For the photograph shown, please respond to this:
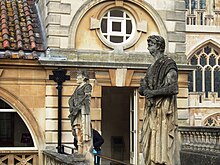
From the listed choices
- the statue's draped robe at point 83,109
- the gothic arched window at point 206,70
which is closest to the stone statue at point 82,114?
the statue's draped robe at point 83,109

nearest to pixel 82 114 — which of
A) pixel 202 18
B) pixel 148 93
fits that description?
pixel 148 93

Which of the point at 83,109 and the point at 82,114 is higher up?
the point at 83,109

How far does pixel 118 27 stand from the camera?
46.2 ft

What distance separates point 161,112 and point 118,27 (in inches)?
282

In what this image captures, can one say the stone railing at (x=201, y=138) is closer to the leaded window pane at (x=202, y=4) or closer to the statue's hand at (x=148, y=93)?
the statue's hand at (x=148, y=93)

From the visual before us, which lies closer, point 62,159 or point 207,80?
point 62,159

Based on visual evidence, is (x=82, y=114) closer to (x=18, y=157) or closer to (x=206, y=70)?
(x=18, y=157)

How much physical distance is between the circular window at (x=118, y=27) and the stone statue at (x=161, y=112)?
6.66 meters

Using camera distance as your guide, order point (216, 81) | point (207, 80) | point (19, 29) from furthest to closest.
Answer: point (216, 81), point (207, 80), point (19, 29)

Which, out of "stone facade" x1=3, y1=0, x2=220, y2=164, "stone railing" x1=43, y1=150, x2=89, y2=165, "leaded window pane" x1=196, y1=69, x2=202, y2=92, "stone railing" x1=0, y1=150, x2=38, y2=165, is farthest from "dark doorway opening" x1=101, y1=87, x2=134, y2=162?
"leaded window pane" x1=196, y1=69, x2=202, y2=92

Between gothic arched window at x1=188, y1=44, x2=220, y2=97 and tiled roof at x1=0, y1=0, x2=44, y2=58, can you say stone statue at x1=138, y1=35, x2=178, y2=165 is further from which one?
gothic arched window at x1=188, y1=44, x2=220, y2=97


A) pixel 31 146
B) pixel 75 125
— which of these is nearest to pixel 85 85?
pixel 75 125

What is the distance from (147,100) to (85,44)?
6532 millimetres

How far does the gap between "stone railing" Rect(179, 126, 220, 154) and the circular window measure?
2.98 metres
